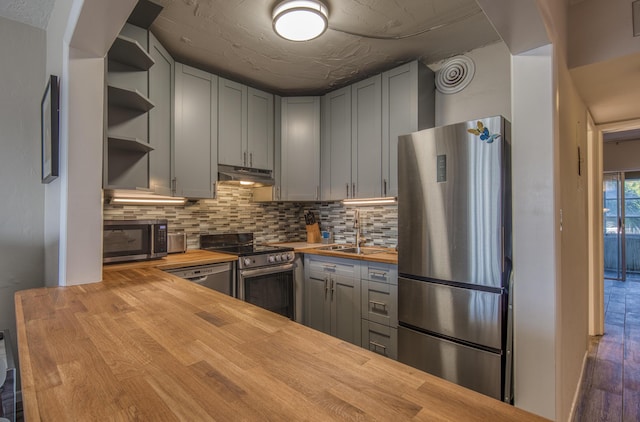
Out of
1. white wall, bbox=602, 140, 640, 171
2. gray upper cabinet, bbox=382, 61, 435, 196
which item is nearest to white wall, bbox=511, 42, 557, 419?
gray upper cabinet, bbox=382, 61, 435, 196

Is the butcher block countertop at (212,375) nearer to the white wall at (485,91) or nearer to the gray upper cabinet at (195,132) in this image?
the gray upper cabinet at (195,132)

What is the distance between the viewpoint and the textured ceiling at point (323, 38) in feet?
6.43

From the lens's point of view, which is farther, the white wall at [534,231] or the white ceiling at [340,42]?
the white ceiling at [340,42]

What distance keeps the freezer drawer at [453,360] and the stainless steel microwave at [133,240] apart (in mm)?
1847

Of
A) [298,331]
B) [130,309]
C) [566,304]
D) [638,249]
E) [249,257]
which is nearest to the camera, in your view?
[298,331]

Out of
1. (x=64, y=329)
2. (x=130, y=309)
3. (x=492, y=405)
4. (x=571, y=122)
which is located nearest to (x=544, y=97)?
(x=571, y=122)

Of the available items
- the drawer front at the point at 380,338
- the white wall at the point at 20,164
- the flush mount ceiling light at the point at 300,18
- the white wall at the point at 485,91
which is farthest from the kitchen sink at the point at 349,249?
the white wall at the point at 20,164

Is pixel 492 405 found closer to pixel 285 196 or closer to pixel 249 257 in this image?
pixel 249 257

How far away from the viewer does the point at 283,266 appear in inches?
112

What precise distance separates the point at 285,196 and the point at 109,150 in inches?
63.5

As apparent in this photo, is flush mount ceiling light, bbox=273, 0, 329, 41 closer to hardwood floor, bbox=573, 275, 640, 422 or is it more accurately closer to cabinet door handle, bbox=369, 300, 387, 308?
cabinet door handle, bbox=369, 300, 387, 308

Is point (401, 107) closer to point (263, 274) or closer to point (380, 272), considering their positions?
point (380, 272)

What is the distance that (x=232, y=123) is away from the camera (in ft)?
9.57

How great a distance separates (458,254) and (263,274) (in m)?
1.59
